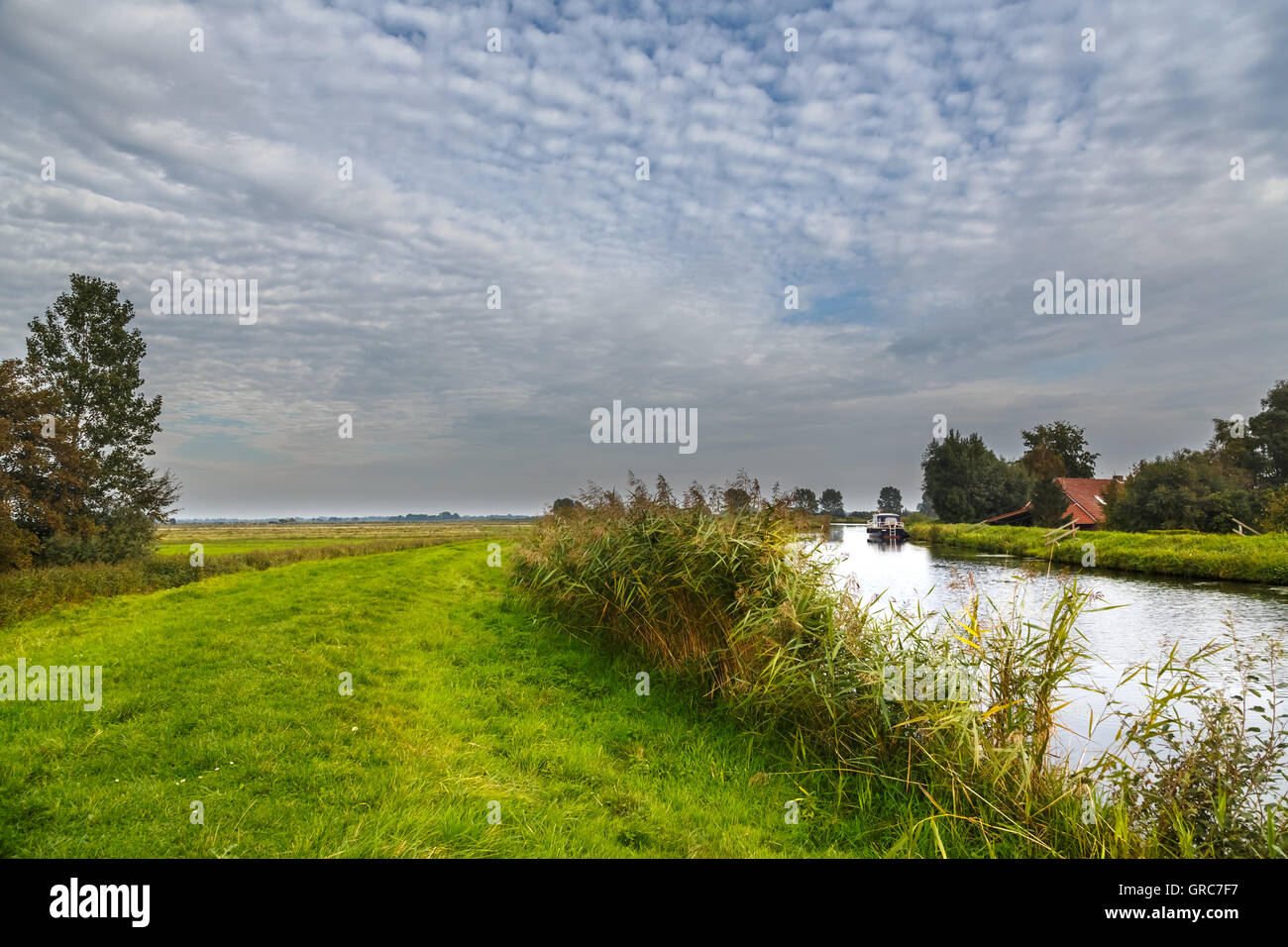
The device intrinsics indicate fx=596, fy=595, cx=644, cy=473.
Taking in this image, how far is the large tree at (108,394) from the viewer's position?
23.0 meters

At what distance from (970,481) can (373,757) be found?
6984 centimetres

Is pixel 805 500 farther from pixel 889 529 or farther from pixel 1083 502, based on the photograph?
pixel 889 529

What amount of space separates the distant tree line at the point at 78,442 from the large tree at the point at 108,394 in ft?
0.12

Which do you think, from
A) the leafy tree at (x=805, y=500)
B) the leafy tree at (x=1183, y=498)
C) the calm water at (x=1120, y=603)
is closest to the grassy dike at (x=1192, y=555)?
the calm water at (x=1120, y=603)

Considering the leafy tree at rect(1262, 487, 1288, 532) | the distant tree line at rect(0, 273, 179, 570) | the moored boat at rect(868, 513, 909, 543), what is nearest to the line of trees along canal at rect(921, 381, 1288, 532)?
the leafy tree at rect(1262, 487, 1288, 532)

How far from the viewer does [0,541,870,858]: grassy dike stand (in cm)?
392

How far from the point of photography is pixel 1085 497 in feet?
165

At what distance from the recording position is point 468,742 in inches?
235

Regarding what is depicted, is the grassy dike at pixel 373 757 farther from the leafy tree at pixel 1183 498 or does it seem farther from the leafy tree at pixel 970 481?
the leafy tree at pixel 970 481

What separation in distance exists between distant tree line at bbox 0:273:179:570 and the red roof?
56.8 m

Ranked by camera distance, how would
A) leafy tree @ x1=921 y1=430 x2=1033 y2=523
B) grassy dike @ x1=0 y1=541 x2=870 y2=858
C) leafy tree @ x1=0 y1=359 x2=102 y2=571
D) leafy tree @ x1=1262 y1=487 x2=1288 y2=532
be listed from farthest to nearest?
leafy tree @ x1=921 y1=430 x2=1033 y2=523 < leafy tree @ x1=1262 y1=487 x2=1288 y2=532 < leafy tree @ x1=0 y1=359 x2=102 y2=571 < grassy dike @ x1=0 y1=541 x2=870 y2=858

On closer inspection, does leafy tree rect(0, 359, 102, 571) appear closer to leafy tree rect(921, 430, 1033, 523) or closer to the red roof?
the red roof
